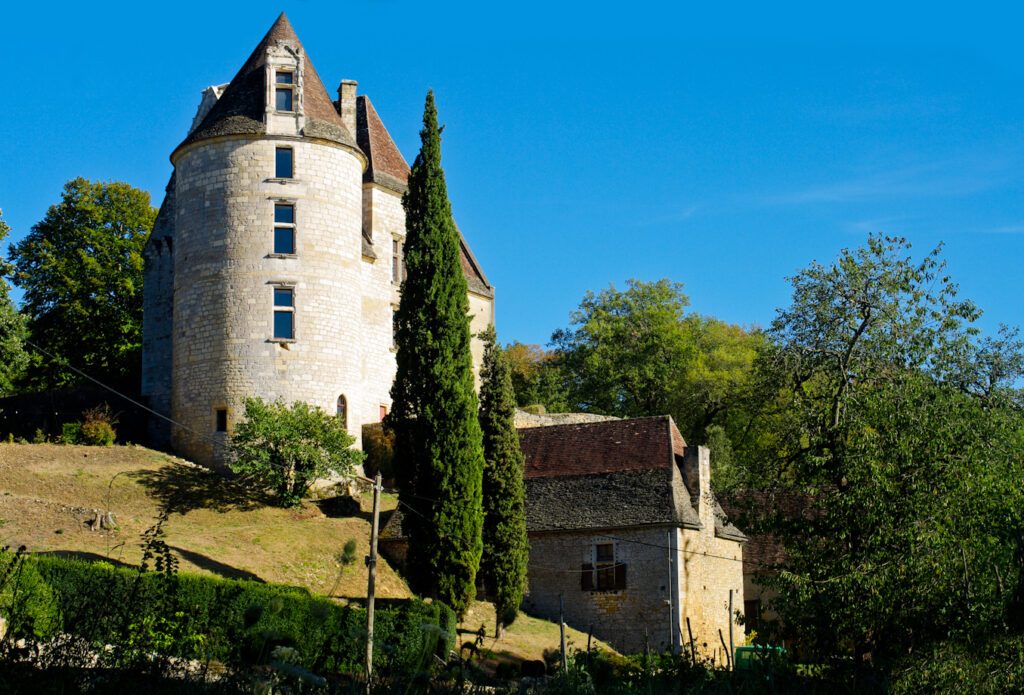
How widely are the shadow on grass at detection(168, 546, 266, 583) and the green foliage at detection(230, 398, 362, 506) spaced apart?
535 cm

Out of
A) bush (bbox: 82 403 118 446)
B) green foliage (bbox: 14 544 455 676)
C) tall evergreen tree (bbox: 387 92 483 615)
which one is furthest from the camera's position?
bush (bbox: 82 403 118 446)

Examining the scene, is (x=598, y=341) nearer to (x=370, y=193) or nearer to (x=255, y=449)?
(x=370, y=193)

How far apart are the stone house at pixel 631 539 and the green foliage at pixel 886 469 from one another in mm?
4500

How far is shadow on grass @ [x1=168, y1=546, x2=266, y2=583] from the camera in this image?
81.0 ft

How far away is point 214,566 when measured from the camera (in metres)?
24.9

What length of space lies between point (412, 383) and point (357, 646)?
73.3 feet

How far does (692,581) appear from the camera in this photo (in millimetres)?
31688

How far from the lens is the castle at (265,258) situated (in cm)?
3309

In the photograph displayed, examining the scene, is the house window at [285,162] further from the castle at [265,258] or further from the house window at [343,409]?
the house window at [343,409]

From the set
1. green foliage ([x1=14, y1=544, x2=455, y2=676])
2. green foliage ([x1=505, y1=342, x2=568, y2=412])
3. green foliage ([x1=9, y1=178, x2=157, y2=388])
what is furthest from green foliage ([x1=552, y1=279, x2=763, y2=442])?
green foliage ([x1=14, y1=544, x2=455, y2=676])

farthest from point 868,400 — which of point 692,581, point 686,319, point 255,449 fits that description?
point 686,319

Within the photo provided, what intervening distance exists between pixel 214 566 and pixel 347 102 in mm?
19890

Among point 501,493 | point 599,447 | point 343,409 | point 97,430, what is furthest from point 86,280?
point 501,493

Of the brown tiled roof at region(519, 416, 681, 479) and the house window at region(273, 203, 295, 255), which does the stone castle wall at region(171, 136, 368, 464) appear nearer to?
the house window at region(273, 203, 295, 255)
